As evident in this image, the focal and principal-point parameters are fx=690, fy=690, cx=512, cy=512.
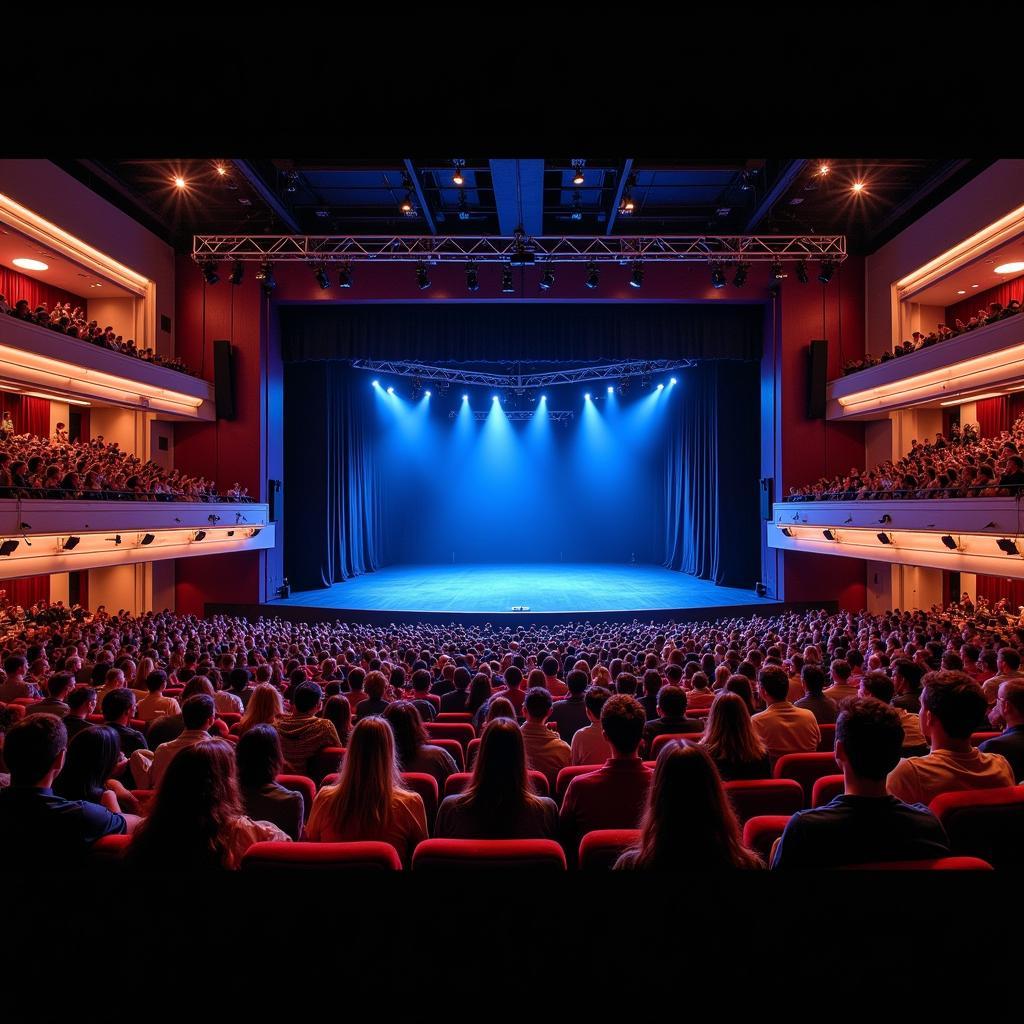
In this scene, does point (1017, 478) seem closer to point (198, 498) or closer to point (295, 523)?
point (198, 498)

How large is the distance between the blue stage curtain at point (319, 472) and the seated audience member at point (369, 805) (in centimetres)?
1897

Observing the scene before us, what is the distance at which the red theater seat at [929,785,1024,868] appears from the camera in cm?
245

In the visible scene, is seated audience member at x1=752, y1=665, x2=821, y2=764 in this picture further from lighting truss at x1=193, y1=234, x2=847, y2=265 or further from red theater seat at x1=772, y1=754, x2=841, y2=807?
lighting truss at x1=193, y1=234, x2=847, y2=265

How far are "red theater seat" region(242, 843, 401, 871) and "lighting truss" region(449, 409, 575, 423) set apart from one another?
27.0 metres

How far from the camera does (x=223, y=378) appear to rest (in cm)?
1745

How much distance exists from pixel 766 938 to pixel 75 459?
1439 centimetres

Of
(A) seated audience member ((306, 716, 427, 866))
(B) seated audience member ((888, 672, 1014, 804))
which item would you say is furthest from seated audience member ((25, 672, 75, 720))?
(B) seated audience member ((888, 672, 1014, 804))

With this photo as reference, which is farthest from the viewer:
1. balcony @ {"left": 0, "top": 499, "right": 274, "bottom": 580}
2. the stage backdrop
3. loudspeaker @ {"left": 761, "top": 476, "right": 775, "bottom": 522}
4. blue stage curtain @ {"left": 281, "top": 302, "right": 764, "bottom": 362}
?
the stage backdrop

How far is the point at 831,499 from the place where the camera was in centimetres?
1548

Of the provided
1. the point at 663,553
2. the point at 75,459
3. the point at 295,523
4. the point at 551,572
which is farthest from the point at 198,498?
the point at 663,553

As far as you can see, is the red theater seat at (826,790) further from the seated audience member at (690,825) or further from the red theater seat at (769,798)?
the seated audience member at (690,825)

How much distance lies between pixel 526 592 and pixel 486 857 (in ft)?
58.3

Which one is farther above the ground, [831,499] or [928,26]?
[928,26]

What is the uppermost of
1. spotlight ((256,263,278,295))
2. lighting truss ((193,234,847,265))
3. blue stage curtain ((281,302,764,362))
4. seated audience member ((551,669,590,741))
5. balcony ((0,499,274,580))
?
lighting truss ((193,234,847,265))
